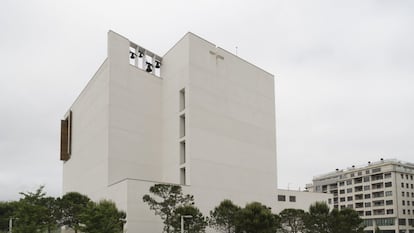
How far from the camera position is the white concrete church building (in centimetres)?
4497

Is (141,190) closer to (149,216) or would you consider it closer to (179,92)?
(149,216)

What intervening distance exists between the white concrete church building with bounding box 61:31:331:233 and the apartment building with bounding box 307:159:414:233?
6249cm

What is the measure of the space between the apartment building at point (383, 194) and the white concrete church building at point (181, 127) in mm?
62492

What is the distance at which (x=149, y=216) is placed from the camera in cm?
3994

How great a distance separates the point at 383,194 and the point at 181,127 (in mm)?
76596

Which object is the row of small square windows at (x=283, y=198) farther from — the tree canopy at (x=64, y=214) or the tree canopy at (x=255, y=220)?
the tree canopy at (x=64, y=214)

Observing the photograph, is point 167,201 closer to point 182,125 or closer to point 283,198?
point 182,125

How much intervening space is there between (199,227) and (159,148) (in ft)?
50.0

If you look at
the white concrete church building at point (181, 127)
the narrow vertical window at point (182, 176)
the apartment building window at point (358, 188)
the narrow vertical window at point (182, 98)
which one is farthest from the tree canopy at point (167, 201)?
the apartment building window at point (358, 188)

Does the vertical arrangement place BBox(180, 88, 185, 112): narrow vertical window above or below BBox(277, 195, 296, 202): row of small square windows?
above

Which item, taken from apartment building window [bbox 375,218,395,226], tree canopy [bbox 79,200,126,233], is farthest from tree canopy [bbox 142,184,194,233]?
apartment building window [bbox 375,218,395,226]

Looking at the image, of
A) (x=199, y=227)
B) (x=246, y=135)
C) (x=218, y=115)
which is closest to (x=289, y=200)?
(x=246, y=135)

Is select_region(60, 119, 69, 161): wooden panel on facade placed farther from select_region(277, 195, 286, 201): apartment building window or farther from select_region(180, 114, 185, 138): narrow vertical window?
select_region(277, 195, 286, 201): apartment building window

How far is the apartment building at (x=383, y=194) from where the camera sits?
106 meters
